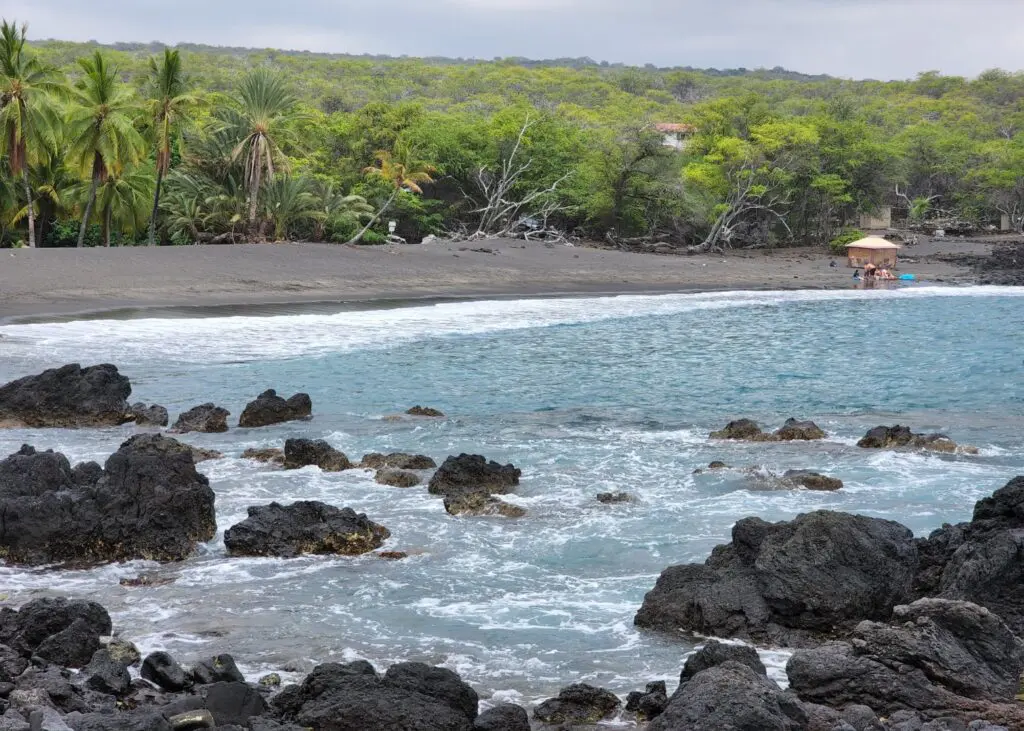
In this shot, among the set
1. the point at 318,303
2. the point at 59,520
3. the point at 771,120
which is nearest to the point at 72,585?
the point at 59,520

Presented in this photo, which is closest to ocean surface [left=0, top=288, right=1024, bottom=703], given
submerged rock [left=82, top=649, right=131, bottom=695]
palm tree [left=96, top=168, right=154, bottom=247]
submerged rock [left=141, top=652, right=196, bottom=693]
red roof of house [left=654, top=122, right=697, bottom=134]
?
submerged rock [left=141, top=652, right=196, bottom=693]

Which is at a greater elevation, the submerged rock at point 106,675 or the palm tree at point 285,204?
the palm tree at point 285,204

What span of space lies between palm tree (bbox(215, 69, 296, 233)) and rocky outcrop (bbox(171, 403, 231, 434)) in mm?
22382

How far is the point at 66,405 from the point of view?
16297 millimetres

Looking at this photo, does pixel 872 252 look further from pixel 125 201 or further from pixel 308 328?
pixel 125 201

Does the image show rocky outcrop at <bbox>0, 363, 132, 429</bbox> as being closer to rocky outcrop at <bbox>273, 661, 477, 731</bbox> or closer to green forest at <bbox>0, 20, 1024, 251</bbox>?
rocky outcrop at <bbox>273, 661, 477, 731</bbox>

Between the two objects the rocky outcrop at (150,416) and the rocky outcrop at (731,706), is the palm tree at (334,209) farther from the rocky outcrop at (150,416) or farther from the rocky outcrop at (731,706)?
the rocky outcrop at (731,706)

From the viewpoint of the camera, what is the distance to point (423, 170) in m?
46.0

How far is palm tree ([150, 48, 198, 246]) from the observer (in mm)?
36500

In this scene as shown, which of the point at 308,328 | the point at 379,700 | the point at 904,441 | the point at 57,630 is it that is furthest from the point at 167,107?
the point at 379,700

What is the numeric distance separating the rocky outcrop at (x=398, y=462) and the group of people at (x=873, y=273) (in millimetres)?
33258

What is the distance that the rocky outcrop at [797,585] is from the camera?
8758 millimetres

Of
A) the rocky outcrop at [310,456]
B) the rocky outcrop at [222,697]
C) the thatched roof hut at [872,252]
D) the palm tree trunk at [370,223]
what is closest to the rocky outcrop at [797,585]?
the rocky outcrop at [222,697]

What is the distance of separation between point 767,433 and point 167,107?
2603cm
